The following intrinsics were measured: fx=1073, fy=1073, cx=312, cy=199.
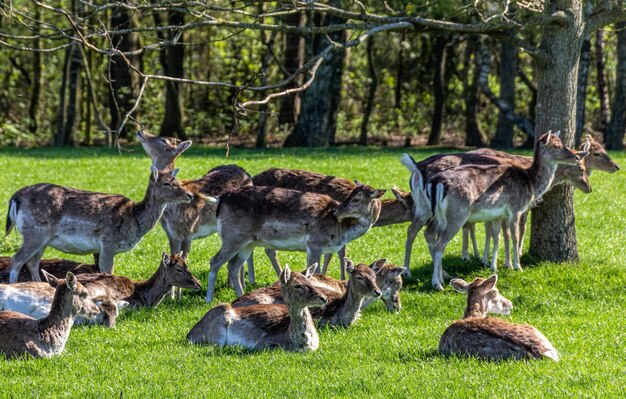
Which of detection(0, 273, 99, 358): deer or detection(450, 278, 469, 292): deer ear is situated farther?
detection(450, 278, 469, 292): deer ear

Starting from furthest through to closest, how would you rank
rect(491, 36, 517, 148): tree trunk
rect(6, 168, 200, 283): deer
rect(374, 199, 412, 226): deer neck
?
rect(491, 36, 517, 148): tree trunk < rect(374, 199, 412, 226): deer neck < rect(6, 168, 200, 283): deer

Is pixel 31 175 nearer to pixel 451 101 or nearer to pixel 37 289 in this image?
pixel 37 289

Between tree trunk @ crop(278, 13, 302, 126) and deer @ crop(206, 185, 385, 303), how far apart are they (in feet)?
57.8

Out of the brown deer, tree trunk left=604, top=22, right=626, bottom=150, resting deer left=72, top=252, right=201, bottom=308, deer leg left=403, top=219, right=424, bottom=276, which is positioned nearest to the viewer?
resting deer left=72, top=252, right=201, bottom=308

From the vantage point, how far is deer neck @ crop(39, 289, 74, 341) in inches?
370

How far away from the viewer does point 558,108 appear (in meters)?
13.8

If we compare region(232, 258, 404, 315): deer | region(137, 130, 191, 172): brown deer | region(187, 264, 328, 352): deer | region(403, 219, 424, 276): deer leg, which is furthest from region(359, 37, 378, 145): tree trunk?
region(187, 264, 328, 352): deer

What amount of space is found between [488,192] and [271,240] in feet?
9.43

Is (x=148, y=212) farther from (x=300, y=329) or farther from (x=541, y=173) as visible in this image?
(x=541, y=173)

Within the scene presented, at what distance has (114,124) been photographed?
3356 centimetres

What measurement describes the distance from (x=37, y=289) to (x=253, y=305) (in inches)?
89.5

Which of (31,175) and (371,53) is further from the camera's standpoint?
(371,53)

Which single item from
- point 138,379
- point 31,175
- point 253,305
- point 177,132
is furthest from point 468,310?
point 177,132

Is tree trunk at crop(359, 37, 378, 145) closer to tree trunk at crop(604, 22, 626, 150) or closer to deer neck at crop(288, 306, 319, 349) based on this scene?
tree trunk at crop(604, 22, 626, 150)
